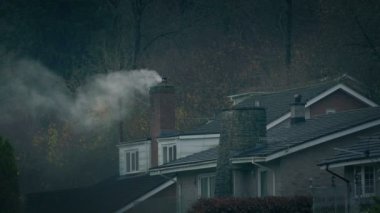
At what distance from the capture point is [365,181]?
134ft

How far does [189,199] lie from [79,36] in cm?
3588

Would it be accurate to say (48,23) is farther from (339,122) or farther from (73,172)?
(339,122)

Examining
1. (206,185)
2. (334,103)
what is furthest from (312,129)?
(334,103)

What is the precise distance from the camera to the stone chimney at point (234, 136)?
1908 inches

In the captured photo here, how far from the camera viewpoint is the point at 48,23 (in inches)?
3369

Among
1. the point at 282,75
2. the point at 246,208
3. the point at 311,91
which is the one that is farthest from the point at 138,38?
the point at 246,208

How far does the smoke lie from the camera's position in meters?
79.0

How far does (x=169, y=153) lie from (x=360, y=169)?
70.1ft

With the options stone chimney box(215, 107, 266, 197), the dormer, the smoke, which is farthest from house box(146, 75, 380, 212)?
the smoke

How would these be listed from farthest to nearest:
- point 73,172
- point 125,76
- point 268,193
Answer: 1. point 73,172
2. point 125,76
3. point 268,193

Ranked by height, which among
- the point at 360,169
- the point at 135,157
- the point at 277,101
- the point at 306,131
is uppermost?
the point at 277,101

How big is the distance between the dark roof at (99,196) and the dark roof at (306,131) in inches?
199

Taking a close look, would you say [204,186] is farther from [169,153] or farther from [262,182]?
[169,153]

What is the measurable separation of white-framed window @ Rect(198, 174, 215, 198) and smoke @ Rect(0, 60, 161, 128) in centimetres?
2540
